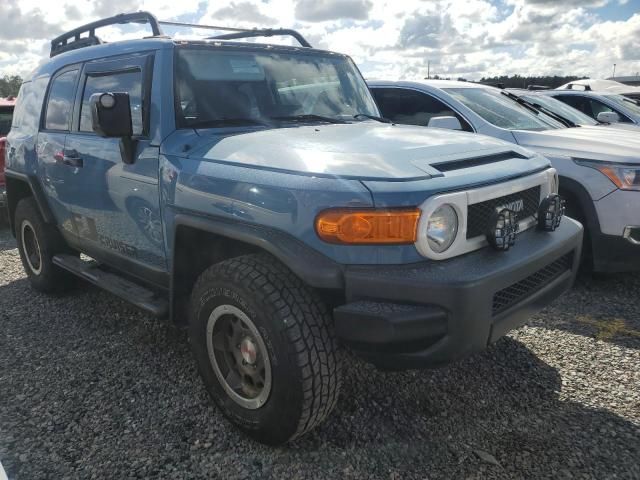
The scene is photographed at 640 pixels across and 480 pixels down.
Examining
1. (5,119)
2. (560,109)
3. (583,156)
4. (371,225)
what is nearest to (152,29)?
(371,225)

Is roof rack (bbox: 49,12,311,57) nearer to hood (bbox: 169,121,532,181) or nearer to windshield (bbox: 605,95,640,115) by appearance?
hood (bbox: 169,121,532,181)

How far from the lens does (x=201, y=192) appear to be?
267cm

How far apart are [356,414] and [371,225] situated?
1144mm

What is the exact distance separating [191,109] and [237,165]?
69 cm

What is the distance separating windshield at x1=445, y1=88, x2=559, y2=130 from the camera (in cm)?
544

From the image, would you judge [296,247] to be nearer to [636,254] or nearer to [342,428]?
[342,428]

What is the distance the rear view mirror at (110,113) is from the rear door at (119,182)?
0.20 m

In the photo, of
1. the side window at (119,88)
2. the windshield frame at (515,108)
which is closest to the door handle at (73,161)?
the side window at (119,88)

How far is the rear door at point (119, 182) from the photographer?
10.2 feet

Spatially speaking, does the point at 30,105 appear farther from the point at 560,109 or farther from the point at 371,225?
the point at 560,109

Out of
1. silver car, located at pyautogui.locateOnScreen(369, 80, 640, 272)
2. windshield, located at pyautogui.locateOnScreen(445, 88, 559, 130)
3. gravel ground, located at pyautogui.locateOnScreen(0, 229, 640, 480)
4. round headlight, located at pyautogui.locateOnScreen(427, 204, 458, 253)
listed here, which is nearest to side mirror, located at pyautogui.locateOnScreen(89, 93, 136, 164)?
gravel ground, located at pyautogui.locateOnScreen(0, 229, 640, 480)

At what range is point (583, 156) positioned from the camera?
4512mm

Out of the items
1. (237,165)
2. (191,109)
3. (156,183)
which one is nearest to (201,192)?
(237,165)

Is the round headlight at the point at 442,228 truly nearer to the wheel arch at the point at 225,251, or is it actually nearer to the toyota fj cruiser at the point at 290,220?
the toyota fj cruiser at the point at 290,220
